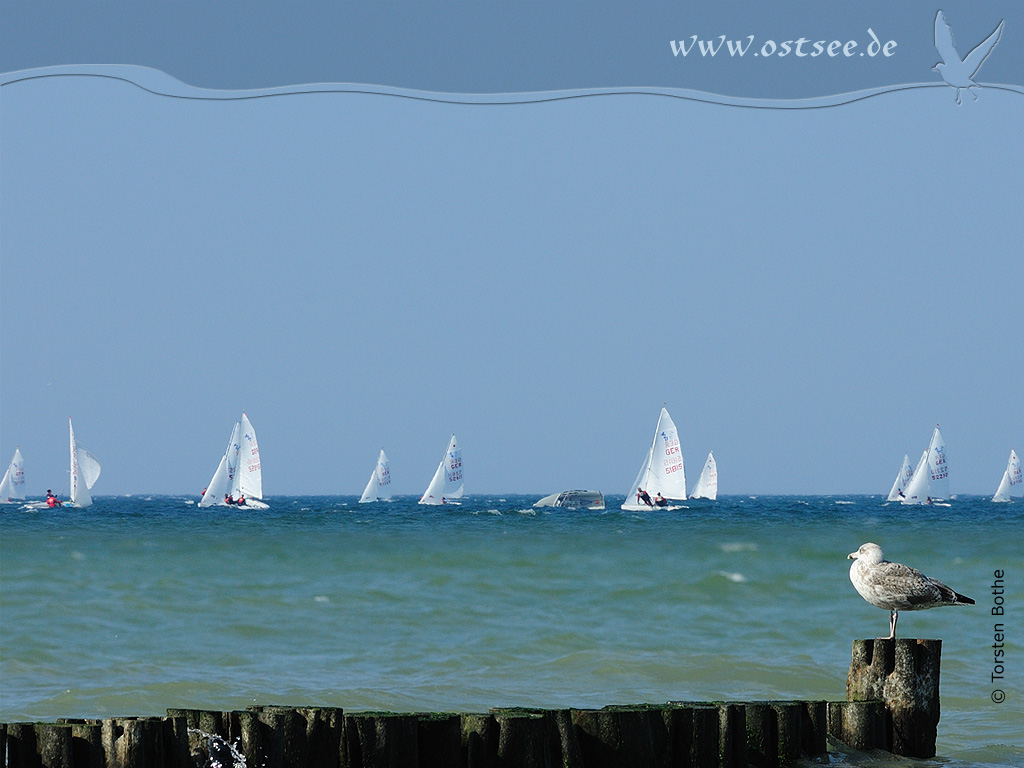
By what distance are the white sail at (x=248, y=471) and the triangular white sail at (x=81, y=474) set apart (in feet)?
26.5

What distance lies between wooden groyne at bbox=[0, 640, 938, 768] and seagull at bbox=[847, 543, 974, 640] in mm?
763

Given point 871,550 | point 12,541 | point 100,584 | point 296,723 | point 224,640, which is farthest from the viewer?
point 12,541

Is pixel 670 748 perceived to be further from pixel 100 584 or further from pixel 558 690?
pixel 100 584

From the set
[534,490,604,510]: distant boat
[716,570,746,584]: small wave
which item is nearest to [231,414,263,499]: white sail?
[534,490,604,510]: distant boat

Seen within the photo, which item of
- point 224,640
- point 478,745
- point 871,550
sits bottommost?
point 224,640

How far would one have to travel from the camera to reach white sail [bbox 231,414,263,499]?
2574 inches

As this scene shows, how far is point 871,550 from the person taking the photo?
715 cm

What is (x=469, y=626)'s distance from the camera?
15.5 m

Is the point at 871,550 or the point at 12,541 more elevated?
the point at 871,550

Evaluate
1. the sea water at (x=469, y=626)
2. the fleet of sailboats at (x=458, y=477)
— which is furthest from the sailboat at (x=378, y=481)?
the sea water at (x=469, y=626)

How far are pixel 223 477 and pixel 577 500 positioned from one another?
23.6 metres

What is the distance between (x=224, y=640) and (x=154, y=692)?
3.74 m

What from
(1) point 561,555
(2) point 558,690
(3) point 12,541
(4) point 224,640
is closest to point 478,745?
(2) point 558,690

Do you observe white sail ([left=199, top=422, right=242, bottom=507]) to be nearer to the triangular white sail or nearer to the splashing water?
the triangular white sail
